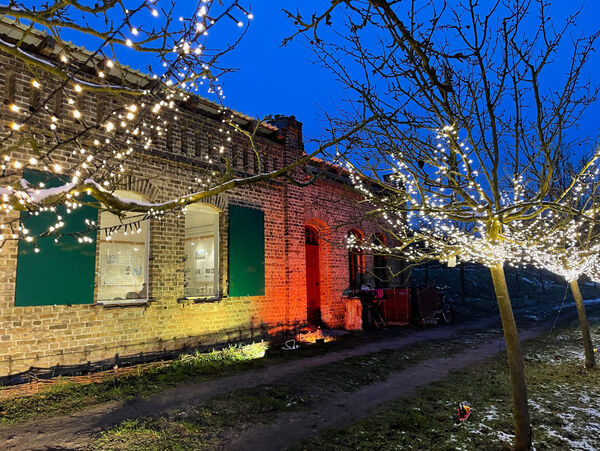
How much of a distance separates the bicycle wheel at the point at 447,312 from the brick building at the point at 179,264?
362 cm

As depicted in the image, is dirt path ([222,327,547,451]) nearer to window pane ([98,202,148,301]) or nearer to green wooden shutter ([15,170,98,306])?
green wooden shutter ([15,170,98,306])

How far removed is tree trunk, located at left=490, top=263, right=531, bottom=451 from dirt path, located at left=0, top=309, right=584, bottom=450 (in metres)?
1.94

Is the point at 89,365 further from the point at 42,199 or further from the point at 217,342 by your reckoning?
the point at 42,199

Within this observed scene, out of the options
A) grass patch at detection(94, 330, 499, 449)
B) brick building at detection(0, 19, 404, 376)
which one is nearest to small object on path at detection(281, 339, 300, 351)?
brick building at detection(0, 19, 404, 376)

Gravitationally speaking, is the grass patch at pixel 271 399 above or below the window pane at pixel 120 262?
below

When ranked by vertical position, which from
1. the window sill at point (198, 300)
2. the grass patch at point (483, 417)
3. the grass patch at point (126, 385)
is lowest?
the grass patch at point (483, 417)

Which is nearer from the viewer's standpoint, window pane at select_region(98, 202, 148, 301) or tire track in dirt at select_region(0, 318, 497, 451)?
tire track in dirt at select_region(0, 318, 497, 451)

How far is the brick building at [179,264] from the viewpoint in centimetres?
615

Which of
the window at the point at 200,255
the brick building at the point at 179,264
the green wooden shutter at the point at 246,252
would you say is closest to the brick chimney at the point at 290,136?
the brick building at the point at 179,264

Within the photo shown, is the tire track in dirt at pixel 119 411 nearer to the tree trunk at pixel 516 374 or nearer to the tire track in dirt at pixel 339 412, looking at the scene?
the tire track in dirt at pixel 339 412

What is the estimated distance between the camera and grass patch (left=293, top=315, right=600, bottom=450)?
4.26 metres

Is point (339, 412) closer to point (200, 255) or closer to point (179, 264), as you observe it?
point (179, 264)

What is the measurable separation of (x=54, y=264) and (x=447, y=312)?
14086 millimetres

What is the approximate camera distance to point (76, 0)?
10.7 feet
